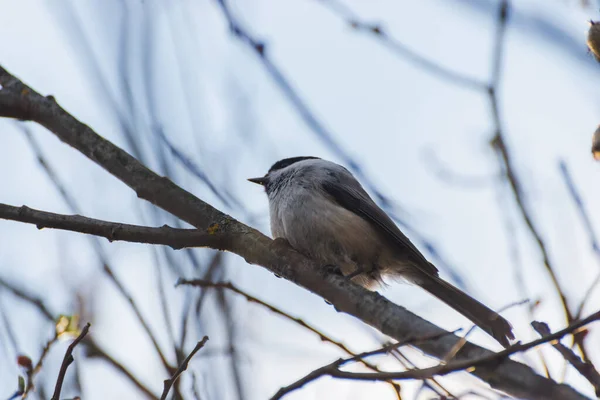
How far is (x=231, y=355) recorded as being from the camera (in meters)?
3.53

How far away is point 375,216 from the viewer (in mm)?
4270

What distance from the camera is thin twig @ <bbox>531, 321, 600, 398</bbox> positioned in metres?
1.77

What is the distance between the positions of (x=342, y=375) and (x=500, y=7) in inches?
83.3

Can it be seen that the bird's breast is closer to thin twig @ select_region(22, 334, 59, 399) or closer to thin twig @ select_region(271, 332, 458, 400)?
thin twig @ select_region(22, 334, 59, 399)

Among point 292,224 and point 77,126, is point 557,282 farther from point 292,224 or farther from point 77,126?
point 77,126

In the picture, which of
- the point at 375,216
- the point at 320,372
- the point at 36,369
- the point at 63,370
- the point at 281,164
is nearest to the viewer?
the point at 320,372

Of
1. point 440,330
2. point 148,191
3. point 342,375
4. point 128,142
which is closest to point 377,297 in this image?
point 440,330

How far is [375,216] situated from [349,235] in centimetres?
31

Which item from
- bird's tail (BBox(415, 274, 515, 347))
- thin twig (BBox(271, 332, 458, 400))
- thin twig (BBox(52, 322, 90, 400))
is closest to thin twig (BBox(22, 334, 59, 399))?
thin twig (BBox(52, 322, 90, 400))

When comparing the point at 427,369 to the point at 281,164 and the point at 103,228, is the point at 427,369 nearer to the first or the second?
the point at 103,228

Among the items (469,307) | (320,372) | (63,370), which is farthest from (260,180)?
(320,372)

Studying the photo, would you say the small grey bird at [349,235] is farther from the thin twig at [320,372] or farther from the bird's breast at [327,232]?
the thin twig at [320,372]

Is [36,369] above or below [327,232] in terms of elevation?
below

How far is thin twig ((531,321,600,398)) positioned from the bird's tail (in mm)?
924
